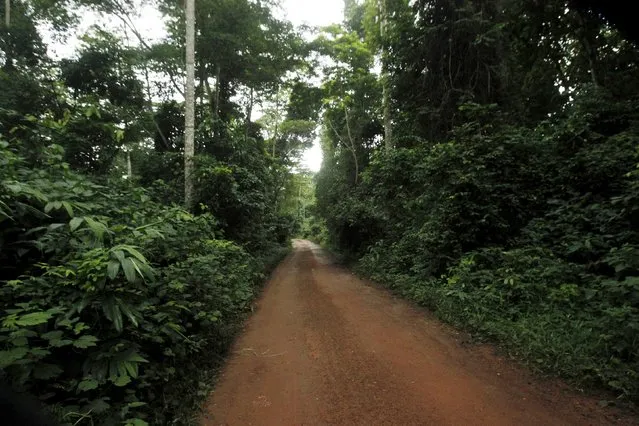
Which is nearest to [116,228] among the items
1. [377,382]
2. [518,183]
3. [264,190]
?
[377,382]

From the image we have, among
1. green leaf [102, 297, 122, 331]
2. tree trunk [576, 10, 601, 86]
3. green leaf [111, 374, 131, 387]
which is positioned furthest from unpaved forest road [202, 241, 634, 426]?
tree trunk [576, 10, 601, 86]

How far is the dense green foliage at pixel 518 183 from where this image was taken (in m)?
4.25

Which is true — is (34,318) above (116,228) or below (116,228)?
below

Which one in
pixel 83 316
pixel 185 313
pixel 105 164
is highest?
pixel 105 164

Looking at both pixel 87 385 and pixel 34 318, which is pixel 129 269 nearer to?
pixel 34 318

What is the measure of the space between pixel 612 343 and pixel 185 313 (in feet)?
15.8

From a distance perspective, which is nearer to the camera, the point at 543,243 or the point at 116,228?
the point at 116,228

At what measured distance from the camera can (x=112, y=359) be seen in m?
2.58

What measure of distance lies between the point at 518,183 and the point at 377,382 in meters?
5.50

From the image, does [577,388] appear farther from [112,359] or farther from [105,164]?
[105,164]

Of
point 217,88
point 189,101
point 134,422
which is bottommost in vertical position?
point 134,422

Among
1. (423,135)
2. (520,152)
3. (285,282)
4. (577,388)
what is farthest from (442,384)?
(423,135)

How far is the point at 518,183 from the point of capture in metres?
7.02

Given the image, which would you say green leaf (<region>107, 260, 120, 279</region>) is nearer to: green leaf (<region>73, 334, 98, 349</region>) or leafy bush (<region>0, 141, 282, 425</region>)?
leafy bush (<region>0, 141, 282, 425</region>)
